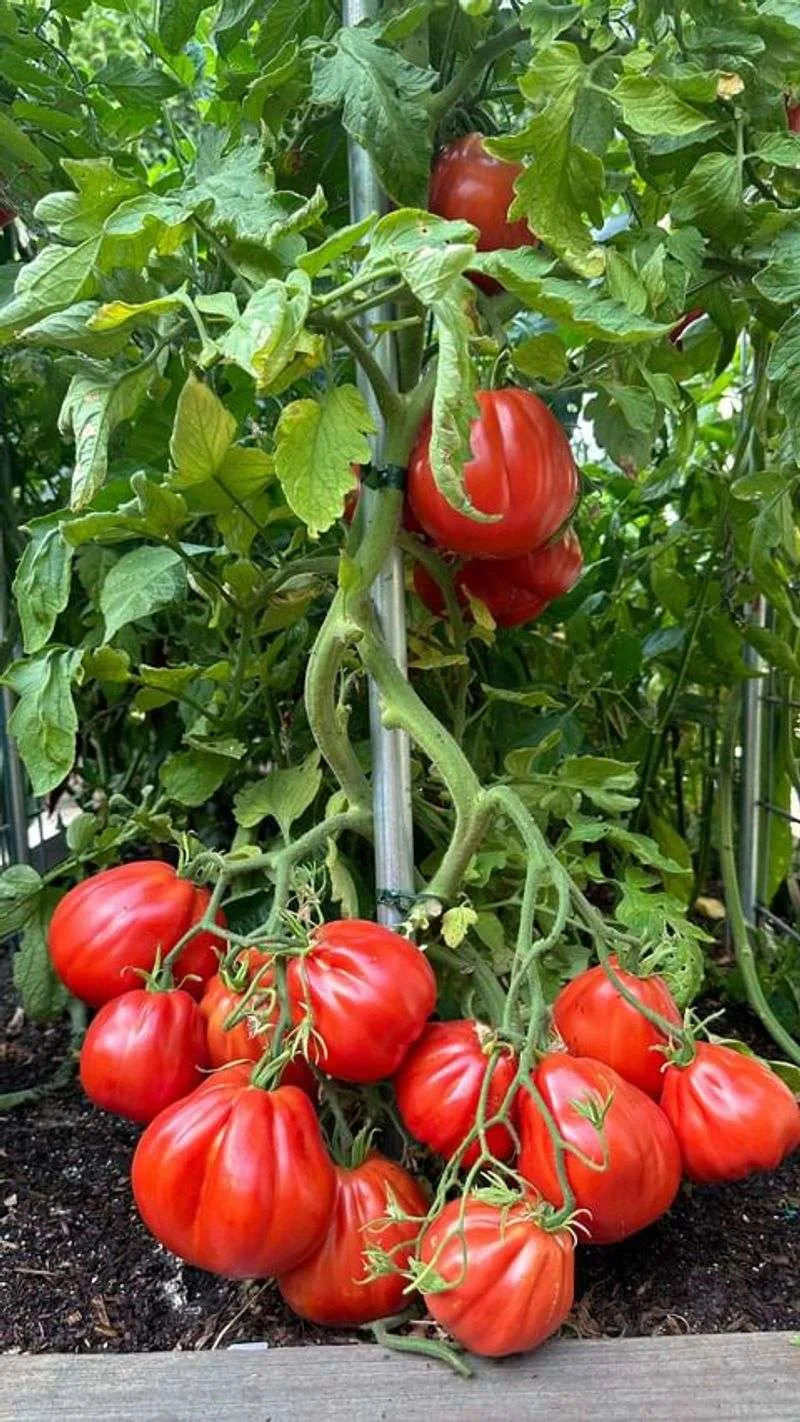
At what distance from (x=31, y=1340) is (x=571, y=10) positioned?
2.99ft

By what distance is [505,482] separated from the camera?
696 millimetres

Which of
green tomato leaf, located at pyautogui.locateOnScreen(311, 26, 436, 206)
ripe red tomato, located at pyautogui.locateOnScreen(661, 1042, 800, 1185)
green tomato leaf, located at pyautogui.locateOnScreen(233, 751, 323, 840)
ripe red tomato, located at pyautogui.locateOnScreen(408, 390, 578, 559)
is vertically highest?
green tomato leaf, located at pyautogui.locateOnScreen(311, 26, 436, 206)

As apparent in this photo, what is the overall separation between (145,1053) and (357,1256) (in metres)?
0.18

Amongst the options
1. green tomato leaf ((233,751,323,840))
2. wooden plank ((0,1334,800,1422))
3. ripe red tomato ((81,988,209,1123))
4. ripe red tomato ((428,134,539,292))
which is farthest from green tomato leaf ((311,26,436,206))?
wooden plank ((0,1334,800,1422))

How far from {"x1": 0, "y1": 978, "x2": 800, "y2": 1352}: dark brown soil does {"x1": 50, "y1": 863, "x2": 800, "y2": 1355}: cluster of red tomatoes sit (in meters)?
0.10

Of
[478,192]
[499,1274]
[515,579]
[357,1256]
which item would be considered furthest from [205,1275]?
[478,192]

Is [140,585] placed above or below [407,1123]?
above

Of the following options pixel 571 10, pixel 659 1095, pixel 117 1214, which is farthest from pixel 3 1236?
pixel 571 10

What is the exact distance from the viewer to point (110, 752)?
1.48 metres

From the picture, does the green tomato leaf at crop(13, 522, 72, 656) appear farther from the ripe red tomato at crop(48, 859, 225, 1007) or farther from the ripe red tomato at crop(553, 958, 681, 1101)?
the ripe red tomato at crop(553, 958, 681, 1101)

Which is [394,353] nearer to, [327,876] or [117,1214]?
[327,876]

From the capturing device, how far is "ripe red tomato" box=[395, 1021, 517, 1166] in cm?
69

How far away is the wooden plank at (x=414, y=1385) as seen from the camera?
25.5 inches

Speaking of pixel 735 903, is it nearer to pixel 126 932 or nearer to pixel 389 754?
pixel 389 754
